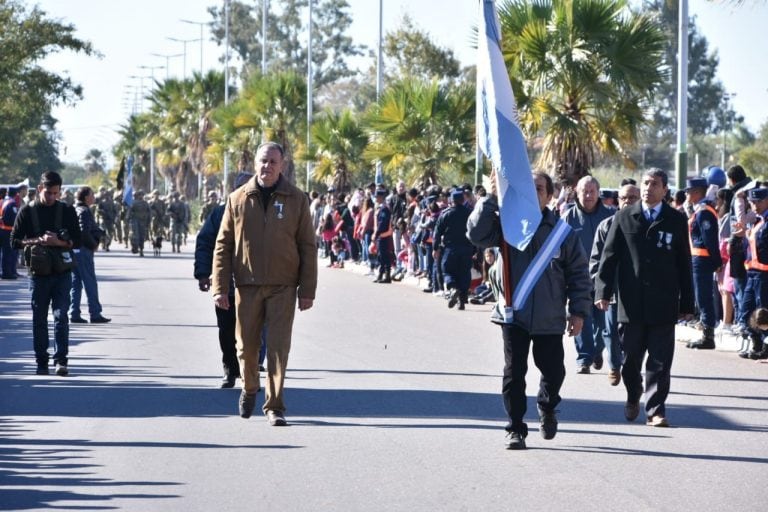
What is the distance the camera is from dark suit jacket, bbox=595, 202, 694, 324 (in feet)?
35.8

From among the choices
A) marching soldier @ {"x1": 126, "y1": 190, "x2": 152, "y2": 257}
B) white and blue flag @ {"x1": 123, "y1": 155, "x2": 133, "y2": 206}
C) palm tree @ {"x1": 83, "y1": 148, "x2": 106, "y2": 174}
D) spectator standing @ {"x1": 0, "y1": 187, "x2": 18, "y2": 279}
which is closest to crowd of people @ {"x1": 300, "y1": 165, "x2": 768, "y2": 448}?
spectator standing @ {"x1": 0, "y1": 187, "x2": 18, "y2": 279}

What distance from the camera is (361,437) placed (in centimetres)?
1020

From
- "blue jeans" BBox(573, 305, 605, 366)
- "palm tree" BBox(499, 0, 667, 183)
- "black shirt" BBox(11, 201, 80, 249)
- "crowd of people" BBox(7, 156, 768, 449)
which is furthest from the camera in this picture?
"palm tree" BBox(499, 0, 667, 183)

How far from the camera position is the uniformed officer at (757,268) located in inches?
600

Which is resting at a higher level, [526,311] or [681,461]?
[526,311]

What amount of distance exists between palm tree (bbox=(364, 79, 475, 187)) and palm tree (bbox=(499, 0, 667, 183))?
8484mm

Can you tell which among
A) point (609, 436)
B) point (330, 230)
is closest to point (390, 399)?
point (609, 436)

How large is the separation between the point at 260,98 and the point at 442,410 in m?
40.4

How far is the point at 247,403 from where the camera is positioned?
36.0 feet

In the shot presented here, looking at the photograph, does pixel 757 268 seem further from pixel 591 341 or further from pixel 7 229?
pixel 7 229

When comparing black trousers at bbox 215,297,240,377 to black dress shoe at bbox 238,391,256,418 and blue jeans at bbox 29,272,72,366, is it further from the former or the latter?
black dress shoe at bbox 238,391,256,418

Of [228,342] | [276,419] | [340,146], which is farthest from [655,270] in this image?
[340,146]

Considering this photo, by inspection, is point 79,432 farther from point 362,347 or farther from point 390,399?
point 362,347

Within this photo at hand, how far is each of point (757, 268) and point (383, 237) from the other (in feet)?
45.2
